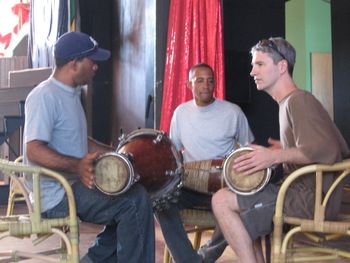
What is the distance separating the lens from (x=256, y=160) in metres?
2.39

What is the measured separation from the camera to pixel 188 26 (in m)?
4.60

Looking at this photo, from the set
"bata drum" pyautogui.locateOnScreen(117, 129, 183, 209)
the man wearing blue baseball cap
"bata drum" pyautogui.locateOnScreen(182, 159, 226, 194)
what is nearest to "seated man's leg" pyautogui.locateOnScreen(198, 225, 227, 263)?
"bata drum" pyautogui.locateOnScreen(182, 159, 226, 194)

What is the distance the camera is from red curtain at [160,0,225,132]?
4.46 meters

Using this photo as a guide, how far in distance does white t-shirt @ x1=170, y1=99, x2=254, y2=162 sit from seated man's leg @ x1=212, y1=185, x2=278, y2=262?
0.89m

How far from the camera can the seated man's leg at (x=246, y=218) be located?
2.37m

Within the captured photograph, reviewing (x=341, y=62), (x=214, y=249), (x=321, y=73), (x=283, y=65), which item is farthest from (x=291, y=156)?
(x=321, y=73)

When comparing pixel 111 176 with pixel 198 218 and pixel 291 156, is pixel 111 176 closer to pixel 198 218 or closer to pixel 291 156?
pixel 198 218

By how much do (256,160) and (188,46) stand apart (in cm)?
233

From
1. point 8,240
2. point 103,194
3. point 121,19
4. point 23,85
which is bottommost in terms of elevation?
point 8,240

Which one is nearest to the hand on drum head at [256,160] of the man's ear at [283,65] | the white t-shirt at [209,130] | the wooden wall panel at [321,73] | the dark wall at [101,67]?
the man's ear at [283,65]

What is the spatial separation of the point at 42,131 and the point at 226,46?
3226 mm

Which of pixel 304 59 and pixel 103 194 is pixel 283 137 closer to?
pixel 103 194

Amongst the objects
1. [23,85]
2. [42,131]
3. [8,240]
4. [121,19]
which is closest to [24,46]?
[23,85]

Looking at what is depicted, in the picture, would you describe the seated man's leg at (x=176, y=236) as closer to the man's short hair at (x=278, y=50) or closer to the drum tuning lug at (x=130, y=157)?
the drum tuning lug at (x=130, y=157)
